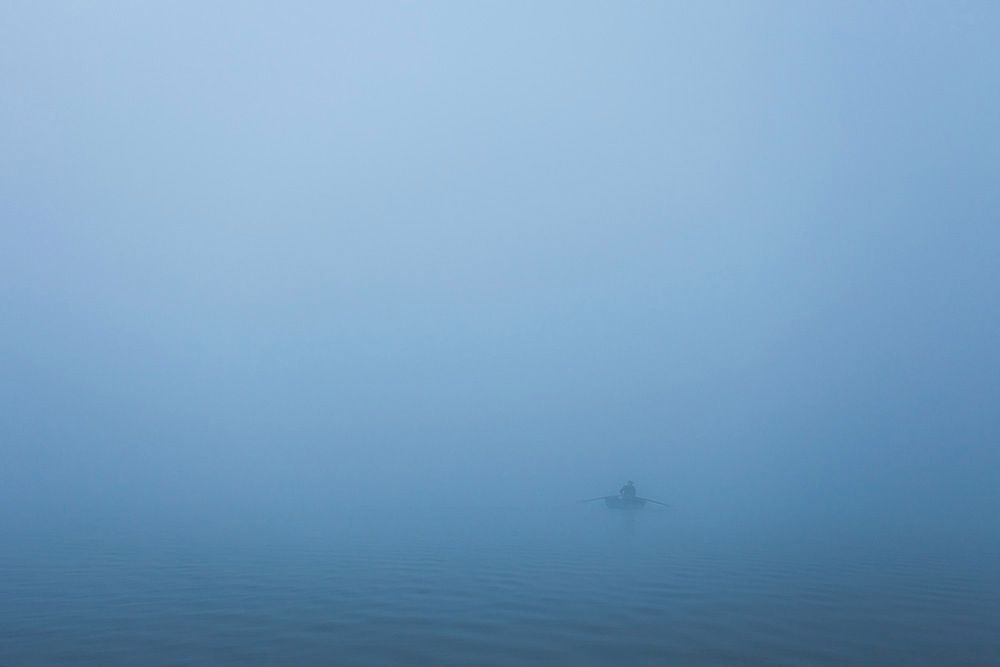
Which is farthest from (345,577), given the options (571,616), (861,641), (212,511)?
(212,511)

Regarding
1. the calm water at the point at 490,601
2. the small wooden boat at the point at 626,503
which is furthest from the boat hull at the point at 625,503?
the calm water at the point at 490,601

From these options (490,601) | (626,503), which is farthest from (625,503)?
(490,601)

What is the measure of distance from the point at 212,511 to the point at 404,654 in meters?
55.5

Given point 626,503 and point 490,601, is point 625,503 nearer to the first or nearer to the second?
point 626,503

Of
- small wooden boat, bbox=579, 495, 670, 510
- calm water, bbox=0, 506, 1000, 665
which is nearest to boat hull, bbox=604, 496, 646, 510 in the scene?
small wooden boat, bbox=579, 495, 670, 510

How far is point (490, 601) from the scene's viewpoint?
20391 mm

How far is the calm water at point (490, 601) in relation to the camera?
1439 centimetres

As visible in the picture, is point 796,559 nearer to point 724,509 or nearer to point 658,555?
point 658,555

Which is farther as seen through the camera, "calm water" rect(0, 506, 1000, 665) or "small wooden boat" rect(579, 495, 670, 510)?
"small wooden boat" rect(579, 495, 670, 510)

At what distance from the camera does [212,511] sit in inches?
2501

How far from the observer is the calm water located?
1439 centimetres

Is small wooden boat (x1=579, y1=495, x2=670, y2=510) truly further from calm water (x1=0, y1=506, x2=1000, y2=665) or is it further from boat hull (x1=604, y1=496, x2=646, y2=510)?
calm water (x1=0, y1=506, x2=1000, y2=665)

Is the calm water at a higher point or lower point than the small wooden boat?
lower

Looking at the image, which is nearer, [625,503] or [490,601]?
[490,601]
